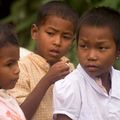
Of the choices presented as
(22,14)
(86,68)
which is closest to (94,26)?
(86,68)

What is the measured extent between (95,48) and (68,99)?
10.2 inches

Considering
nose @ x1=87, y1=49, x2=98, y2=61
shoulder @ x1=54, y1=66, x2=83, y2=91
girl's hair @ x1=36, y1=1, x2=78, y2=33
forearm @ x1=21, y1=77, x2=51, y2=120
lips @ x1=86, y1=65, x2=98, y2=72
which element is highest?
girl's hair @ x1=36, y1=1, x2=78, y2=33

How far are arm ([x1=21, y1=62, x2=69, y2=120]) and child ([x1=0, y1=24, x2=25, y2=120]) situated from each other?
267mm

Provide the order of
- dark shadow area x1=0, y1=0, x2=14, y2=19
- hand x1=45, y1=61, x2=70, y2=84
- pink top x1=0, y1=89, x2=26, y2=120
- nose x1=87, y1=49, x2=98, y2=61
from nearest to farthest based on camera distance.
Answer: pink top x1=0, y1=89, x2=26, y2=120
nose x1=87, y1=49, x2=98, y2=61
hand x1=45, y1=61, x2=70, y2=84
dark shadow area x1=0, y1=0, x2=14, y2=19

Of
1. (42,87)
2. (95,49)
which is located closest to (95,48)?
(95,49)

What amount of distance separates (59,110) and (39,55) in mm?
467

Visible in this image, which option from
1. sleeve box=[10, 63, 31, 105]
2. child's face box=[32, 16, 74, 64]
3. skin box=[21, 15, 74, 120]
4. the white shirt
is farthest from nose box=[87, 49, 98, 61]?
sleeve box=[10, 63, 31, 105]

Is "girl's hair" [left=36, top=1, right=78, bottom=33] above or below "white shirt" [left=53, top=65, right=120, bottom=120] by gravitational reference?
above

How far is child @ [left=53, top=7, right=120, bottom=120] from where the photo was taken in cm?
263

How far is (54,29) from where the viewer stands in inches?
118

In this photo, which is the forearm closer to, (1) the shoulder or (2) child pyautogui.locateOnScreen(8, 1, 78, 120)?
(2) child pyautogui.locateOnScreen(8, 1, 78, 120)

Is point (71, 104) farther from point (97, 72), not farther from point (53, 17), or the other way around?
point (53, 17)

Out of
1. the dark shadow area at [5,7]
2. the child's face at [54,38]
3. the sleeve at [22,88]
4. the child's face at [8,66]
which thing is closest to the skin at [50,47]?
the child's face at [54,38]

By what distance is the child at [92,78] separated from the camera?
104 inches
